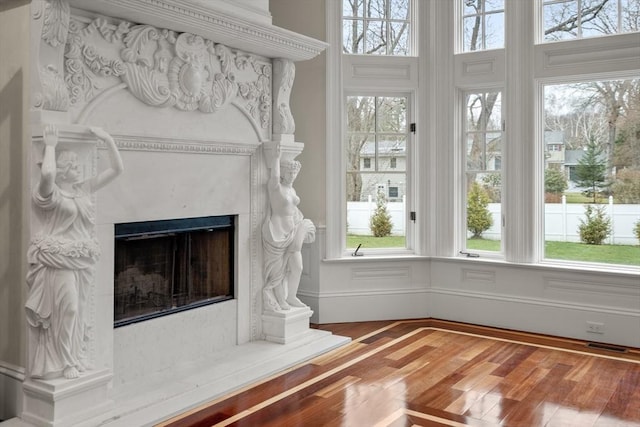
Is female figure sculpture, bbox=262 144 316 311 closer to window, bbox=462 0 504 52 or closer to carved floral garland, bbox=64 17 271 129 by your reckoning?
carved floral garland, bbox=64 17 271 129

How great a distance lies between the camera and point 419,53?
5547 millimetres

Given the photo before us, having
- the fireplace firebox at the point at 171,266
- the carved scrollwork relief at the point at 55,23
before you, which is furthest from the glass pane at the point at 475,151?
the carved scrollwork relief at the point at 55,23

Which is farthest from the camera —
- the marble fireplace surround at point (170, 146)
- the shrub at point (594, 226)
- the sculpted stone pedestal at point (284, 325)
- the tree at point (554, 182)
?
the tree at point (554, 182)

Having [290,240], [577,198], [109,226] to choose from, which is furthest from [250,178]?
[577,198]

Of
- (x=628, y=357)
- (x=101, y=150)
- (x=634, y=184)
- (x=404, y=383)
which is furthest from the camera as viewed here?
(x=634, y=184)

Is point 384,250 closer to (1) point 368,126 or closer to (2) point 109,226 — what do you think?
(1) point 368,126

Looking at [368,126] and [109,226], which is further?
[368,126]

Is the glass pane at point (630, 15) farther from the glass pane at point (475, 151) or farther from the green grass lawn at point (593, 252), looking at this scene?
the green grass lawn at point (593, 252)

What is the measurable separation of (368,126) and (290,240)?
5.16ft

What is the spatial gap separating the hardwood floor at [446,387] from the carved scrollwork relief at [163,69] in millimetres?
1925

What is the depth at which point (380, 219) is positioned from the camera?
18.5 feet

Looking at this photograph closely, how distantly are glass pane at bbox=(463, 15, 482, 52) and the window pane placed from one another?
2.55ft

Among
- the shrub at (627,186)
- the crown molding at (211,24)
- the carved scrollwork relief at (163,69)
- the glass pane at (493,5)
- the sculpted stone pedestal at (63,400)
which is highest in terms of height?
the glass pane at (493,5)

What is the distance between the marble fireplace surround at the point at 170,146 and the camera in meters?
3.19
